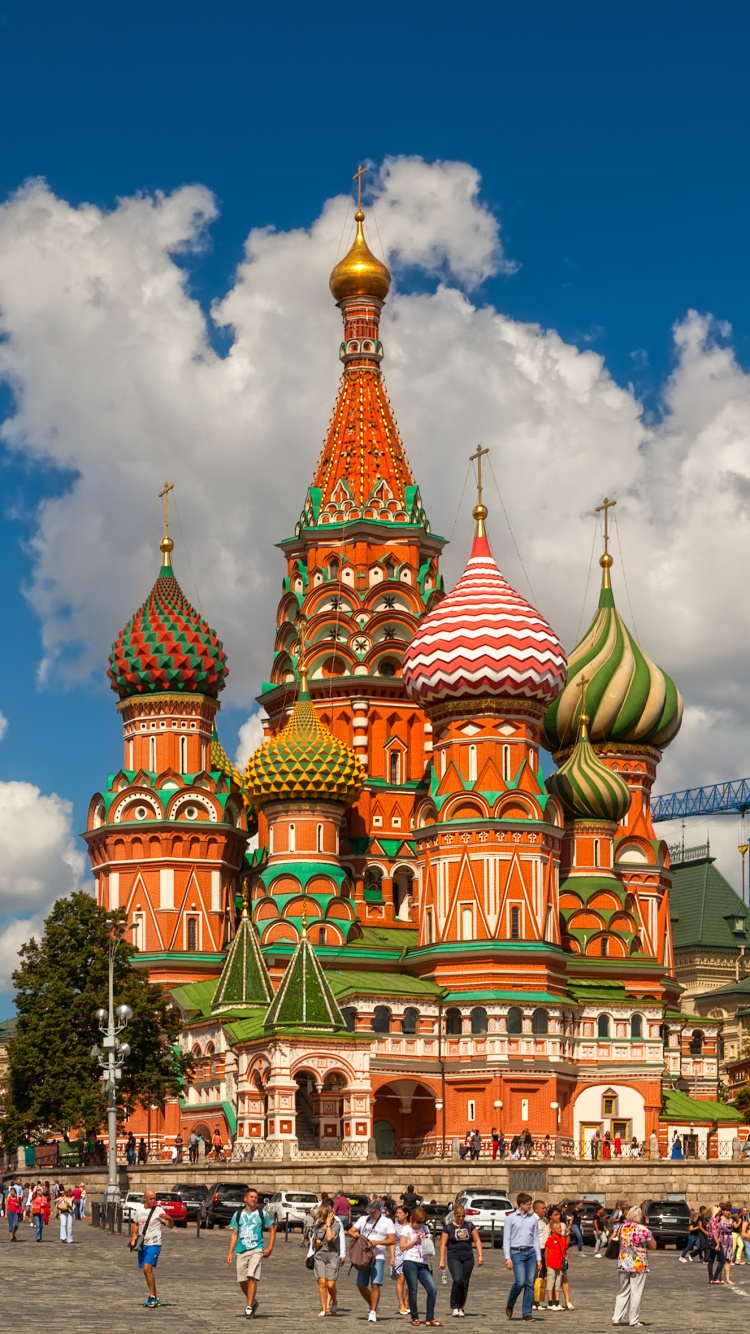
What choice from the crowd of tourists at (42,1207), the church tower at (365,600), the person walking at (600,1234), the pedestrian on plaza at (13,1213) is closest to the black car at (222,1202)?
the crowd of tourists at (42,1207)

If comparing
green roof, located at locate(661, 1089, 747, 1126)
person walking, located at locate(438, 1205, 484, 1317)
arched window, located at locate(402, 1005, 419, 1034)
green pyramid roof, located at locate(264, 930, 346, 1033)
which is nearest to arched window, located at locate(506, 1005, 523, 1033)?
arched window, located at locate(402, 1005, 419, 1034)

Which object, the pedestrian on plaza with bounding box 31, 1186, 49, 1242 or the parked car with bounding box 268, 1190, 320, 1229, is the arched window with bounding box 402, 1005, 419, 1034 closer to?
the parked car with bounding box 268, 1190, 320, 1229

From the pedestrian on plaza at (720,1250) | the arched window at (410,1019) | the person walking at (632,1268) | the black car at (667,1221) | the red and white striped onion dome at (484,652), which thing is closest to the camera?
the person walking at (632,1268)

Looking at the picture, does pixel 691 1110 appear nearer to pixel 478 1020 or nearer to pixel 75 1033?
pixel 478 1020

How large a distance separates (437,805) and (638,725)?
44.1ft

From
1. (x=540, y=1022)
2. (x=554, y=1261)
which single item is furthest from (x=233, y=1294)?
(x=540, y=1022)

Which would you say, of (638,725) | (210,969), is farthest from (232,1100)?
(638,725)

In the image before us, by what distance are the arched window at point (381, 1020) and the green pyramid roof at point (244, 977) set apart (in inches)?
126

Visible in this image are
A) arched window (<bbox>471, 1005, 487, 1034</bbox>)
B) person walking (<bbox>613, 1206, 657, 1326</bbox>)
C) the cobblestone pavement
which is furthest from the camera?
arched window (<bbox>471, 1005, 487, 1034</bbox>)

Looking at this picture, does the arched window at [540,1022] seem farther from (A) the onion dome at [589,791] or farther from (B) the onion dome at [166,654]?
(B) the onion dome at [166,654]

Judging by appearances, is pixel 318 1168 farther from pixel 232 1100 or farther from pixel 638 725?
pixel 638 725

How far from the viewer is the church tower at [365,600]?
7062 centimetres

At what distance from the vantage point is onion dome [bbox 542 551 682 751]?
7594 cm

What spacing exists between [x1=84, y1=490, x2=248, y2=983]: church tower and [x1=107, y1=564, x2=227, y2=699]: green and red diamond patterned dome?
1.3 inches
